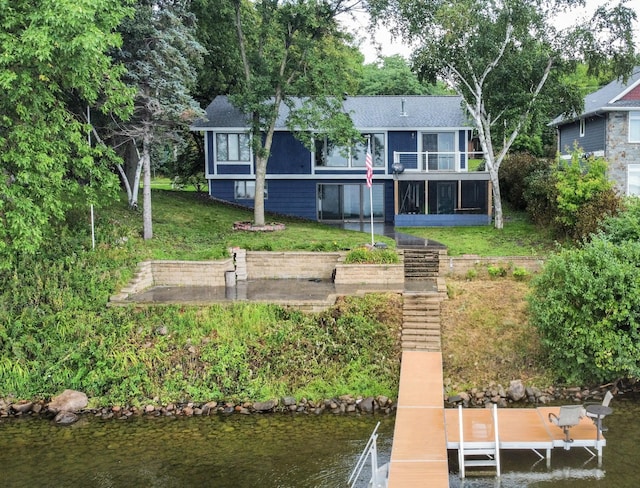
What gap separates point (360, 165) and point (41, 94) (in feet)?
55.8

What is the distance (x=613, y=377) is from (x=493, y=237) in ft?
→ 34.4

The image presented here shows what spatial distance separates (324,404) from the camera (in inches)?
588

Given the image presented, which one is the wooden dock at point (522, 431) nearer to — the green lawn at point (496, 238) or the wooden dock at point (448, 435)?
the wooden dock at point (448, 435)

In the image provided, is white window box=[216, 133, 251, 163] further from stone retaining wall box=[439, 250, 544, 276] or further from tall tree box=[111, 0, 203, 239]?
stone retaining wall box=[439, 250, 544, 276]

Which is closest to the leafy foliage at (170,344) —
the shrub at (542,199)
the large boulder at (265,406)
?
the large boulder at (265,406)

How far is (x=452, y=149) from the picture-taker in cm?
3047

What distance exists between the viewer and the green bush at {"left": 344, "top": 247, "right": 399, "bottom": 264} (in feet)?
65.9

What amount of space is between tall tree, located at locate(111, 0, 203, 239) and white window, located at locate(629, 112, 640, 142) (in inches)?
724

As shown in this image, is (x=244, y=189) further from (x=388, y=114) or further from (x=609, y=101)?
(x=609, y=101)

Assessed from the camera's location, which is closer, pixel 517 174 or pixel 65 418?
pixel 65 418

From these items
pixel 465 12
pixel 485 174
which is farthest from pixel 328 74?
pixel 485 174

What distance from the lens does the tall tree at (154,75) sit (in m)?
22.1

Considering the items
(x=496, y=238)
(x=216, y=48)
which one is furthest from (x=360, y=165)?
(x=216, y=48)

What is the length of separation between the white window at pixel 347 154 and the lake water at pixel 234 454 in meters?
18.2
